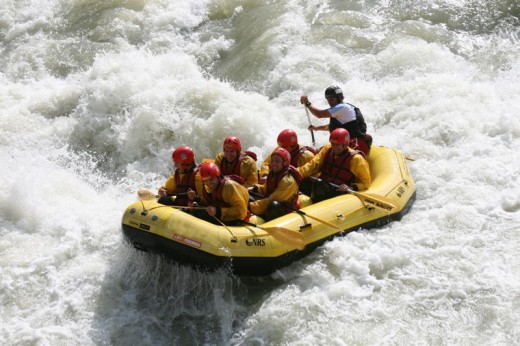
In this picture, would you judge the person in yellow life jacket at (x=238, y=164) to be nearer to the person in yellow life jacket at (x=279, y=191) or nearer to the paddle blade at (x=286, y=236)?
the person in yellow life jacket at (x=279, y=191)

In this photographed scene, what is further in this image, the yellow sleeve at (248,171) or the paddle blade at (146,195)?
the yellow sleeve at (248,171)

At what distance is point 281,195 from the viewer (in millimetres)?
6910

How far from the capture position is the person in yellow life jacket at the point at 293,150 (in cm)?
778

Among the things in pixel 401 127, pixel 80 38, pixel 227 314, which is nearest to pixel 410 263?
pixel 227 314

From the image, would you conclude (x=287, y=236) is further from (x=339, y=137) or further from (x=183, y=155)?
(x=339, y=137)

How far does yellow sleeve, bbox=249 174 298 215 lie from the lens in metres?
6.91

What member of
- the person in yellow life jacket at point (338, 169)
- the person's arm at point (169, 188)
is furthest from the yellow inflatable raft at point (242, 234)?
the person in yellow life jacket at point (338, 169)

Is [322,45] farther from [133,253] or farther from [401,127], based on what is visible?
[133,253]

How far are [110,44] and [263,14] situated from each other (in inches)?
124

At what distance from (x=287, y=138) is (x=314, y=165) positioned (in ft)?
1.54

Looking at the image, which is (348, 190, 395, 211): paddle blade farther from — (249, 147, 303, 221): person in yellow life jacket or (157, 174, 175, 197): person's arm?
(157, 174, 175, 197): person's arm

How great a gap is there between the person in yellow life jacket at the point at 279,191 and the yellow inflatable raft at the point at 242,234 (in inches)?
6.4

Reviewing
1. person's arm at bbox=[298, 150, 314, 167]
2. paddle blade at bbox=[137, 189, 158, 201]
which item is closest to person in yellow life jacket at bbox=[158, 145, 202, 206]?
paddle blade at bbox=[137, 189, 158, 201]

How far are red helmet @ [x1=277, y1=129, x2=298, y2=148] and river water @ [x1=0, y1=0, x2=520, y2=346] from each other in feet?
4.99
